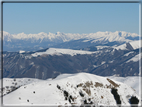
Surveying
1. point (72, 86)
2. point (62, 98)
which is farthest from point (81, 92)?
point (62, 98)

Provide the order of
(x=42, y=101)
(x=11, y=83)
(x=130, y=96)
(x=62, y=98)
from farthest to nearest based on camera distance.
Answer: (x=11, y=83)
(x=130, y=96)
(x=62, y=98)
(x=42, y=101)

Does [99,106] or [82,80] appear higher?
[82,80]

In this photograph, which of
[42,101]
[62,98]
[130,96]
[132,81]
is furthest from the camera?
[132,81]

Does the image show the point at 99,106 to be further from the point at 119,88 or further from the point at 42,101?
the point at 119,88

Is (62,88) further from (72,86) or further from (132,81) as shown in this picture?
(132,81)

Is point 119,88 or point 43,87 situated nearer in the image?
point 43,87

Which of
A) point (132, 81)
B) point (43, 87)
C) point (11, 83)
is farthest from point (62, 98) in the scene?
point (132, 81)
